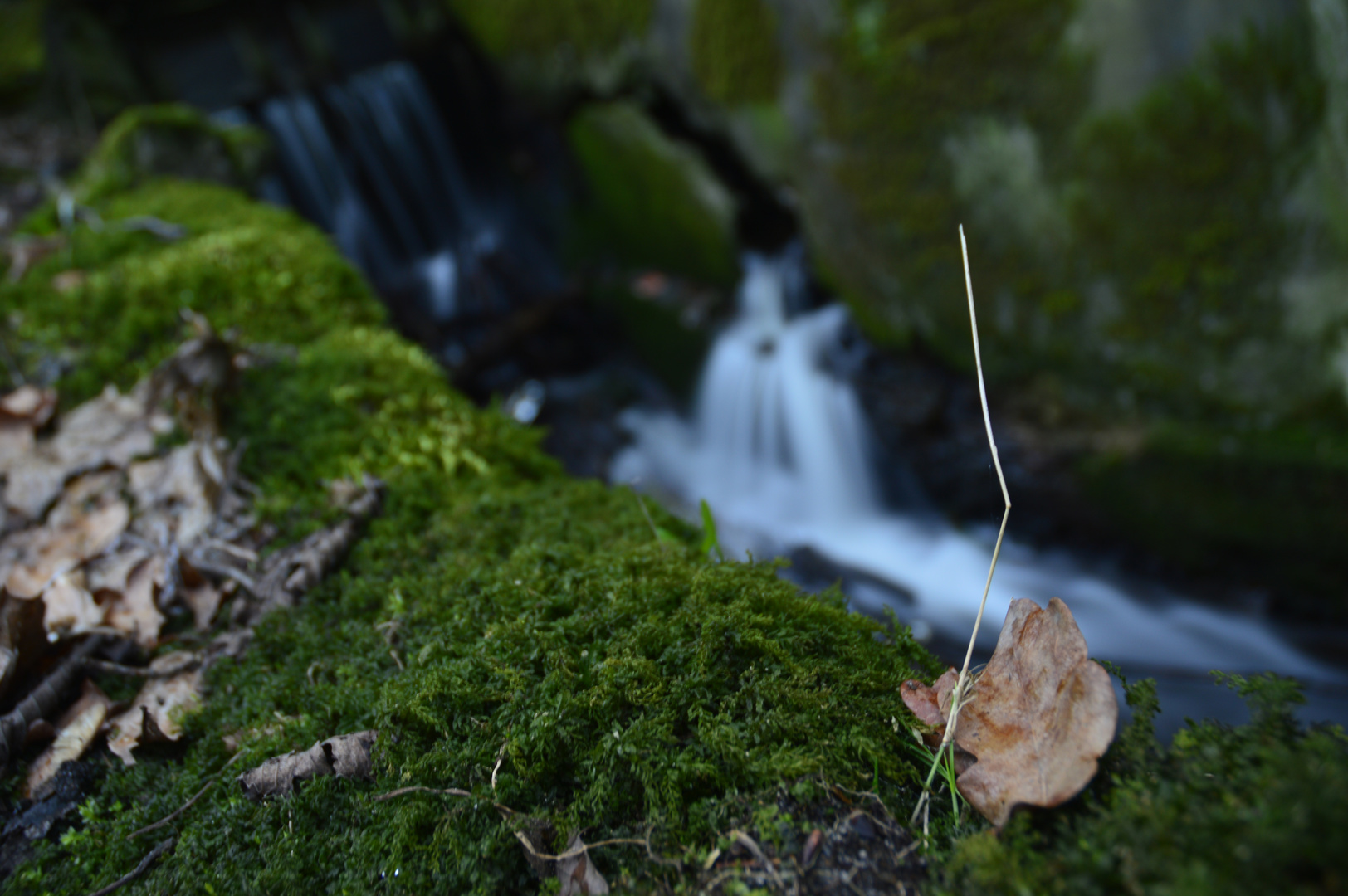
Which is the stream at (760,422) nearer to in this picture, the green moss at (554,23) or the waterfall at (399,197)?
the waterfall at (399,197)

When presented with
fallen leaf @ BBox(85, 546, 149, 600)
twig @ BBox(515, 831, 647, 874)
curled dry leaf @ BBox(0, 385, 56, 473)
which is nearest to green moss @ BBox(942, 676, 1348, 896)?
twig @ BBox(515, 831, 647, 874)

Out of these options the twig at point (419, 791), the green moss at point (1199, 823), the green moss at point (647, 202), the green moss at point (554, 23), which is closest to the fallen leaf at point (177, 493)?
the twig at point (419, 791)

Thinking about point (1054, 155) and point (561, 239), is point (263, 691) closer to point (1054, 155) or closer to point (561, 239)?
point (1054, 155)

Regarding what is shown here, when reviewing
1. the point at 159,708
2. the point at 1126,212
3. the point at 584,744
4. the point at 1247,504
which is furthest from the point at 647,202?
the point at 584,744

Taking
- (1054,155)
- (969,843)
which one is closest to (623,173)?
(1054,155)

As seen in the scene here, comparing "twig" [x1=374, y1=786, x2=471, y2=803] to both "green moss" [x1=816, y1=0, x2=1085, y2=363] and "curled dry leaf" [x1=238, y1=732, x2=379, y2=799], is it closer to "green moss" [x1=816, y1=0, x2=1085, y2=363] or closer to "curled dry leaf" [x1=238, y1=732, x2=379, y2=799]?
"curled dry leaf" [x1=238, y1=732, x2=379, y2=799]

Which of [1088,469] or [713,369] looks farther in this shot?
[713,369]

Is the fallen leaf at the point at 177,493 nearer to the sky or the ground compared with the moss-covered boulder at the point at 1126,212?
nearer to the ground
